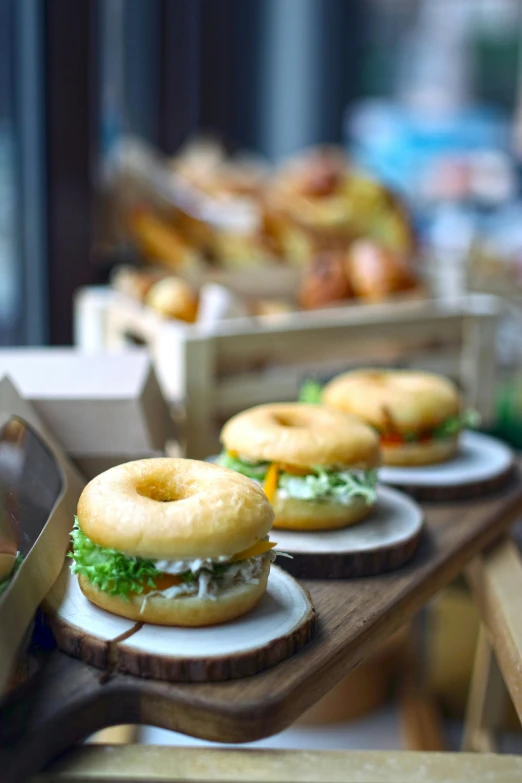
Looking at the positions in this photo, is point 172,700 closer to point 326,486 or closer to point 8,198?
point 326,486

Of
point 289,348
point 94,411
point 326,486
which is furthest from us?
point 289,348

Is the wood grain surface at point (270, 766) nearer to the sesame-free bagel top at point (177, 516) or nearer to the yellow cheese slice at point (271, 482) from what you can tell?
the sesame-free bagel top at point (177, 516)

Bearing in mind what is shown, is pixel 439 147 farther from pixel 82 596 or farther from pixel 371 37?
pixel 82 596


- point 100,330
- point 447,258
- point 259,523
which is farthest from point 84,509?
point 447,258

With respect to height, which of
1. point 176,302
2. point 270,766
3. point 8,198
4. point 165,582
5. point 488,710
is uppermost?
point 8,198

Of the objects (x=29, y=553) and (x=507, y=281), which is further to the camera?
(x=507, y=281)

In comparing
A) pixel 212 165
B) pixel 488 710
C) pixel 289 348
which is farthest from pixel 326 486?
pixel 212 165
